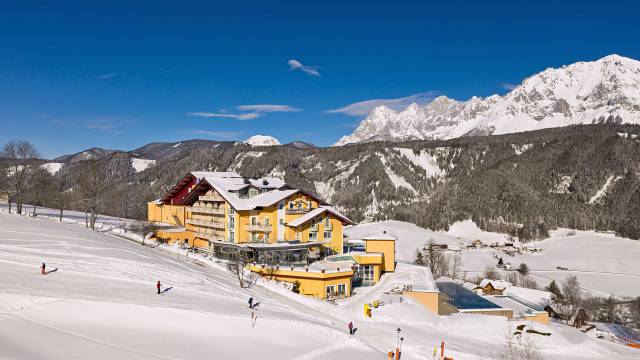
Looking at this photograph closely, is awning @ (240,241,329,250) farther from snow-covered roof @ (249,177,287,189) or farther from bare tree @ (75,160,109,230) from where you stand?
bare tree @ (75,160,109,230)

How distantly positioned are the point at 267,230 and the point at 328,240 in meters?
7.71

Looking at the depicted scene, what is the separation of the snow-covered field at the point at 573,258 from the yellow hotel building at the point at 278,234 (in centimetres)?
5193

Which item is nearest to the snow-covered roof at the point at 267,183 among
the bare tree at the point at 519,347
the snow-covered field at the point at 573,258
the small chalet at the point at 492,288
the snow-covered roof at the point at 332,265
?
the snow-covered roof at the point at 332,265

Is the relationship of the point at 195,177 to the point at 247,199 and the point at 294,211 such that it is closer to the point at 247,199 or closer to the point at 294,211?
the point at 247,199

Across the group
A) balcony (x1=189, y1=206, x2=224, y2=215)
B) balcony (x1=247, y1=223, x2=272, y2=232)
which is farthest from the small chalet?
balcony (x1=189, y1=206, x2=224, y2=215)

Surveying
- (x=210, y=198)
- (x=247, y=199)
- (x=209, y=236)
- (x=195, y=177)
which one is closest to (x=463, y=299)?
(x=247, y=199)

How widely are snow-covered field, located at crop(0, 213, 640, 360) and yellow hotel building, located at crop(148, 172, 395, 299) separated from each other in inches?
125

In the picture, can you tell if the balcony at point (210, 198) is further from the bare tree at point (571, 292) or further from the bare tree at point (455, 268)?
the bare tree at point (571, 292)

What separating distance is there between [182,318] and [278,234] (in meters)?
30.8

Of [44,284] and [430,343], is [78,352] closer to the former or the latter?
[44,284]

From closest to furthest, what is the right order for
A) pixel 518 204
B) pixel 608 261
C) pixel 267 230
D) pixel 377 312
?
pixel 377 312
pixel 267 230
pixel 608 261
pixel 518 204

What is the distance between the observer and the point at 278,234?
190 feet

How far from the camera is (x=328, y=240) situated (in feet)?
194

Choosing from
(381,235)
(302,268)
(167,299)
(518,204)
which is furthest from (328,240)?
(518,204)
